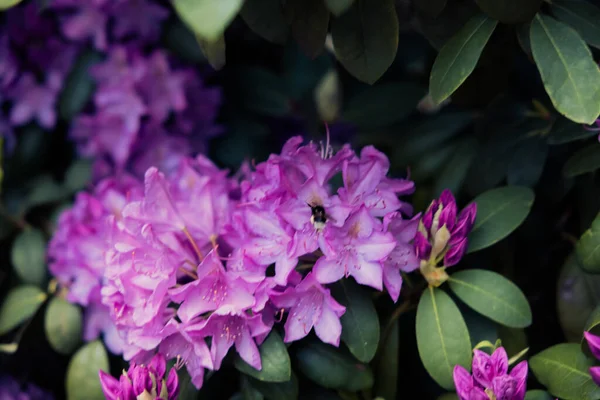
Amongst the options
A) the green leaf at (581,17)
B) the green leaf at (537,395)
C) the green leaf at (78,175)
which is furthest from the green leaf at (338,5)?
the green leaf at (78,175)

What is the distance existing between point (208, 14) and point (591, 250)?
24.9 inches

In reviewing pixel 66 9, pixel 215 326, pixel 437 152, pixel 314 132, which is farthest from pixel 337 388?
pixel 66 9

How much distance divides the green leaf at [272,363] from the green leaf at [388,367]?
20cm

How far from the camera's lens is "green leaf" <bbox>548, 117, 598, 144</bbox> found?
1006mm

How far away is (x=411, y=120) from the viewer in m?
1.55

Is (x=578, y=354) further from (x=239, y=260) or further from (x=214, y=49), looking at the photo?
(x=214, y=49)

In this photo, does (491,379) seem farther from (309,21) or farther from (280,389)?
(309,21)

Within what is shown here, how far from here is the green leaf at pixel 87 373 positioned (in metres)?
1.21

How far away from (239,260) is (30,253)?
678 millimetres

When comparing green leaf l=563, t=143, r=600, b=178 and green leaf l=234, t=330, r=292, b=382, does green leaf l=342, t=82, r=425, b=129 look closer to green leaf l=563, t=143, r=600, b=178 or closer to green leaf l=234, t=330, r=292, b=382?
green leaf l=563, t=143, r=600, b=178

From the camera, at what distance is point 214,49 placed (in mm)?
925

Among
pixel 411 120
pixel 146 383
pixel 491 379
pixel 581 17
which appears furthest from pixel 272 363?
pixel 411 120

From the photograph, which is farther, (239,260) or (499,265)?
(499,265)

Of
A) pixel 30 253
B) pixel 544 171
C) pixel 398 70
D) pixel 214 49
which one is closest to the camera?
pixel 214 49
